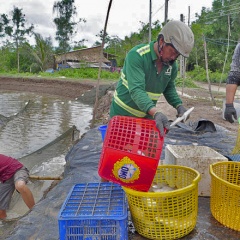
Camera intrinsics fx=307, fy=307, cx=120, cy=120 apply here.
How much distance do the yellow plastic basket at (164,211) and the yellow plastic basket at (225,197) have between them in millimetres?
211

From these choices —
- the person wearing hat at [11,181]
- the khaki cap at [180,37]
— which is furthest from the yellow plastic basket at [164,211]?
the person wearing hat at [11,181]

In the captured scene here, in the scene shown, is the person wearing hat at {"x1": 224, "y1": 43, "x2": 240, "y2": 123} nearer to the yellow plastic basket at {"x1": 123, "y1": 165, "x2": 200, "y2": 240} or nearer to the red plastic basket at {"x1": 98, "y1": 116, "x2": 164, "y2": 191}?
the yellow plastic basket at {"x1": 123, "y1": 165, "x2": 200, "y2": 240}

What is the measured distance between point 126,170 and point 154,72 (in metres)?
0.84

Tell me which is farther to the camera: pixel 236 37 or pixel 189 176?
pixel 236 37

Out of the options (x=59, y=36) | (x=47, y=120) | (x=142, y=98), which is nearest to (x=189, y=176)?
(x=142, y=98)

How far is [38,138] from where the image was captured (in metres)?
8.57

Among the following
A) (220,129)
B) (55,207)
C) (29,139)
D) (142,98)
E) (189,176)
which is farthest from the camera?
(29,139)

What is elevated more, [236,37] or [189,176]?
[236,37]

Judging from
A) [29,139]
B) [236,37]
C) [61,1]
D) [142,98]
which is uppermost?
[61,1]

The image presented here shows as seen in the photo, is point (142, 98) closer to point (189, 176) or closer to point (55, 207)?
point (189, 176)

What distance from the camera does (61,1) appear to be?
34.4 metres

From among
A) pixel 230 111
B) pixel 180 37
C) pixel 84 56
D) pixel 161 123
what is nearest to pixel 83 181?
pixel 230 111

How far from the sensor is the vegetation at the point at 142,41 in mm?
25828

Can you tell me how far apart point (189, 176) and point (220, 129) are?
3.68m
